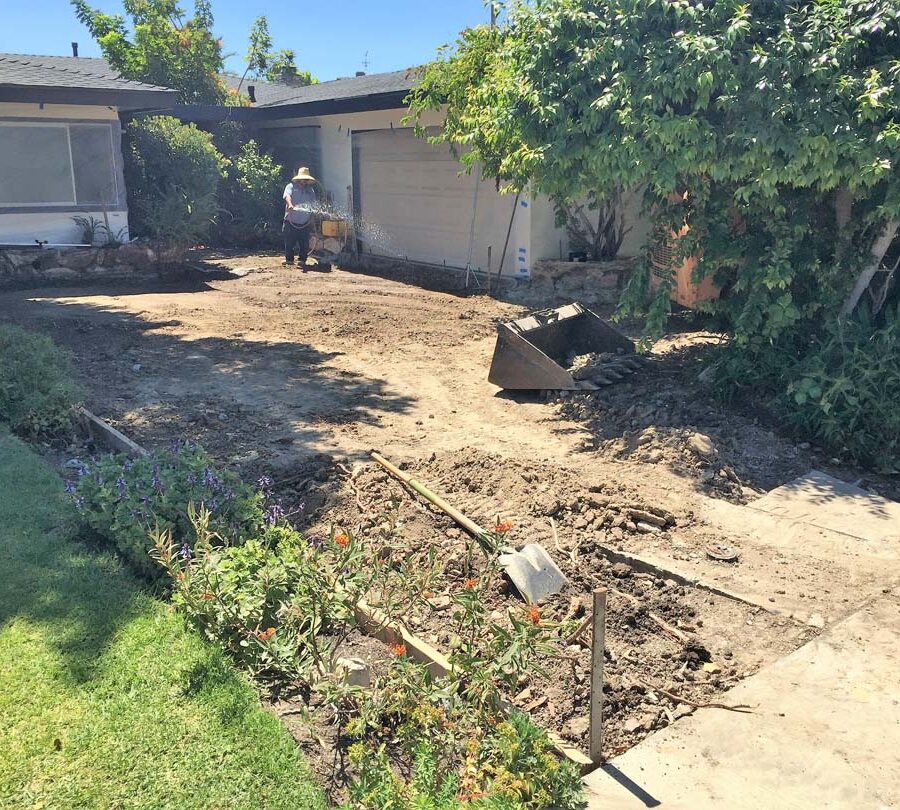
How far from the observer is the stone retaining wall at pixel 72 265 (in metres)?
14.5

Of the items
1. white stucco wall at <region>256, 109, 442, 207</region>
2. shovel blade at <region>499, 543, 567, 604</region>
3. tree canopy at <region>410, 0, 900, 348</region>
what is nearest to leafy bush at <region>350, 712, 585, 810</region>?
shovel blade at <region>499, 543, 567, 604</region>

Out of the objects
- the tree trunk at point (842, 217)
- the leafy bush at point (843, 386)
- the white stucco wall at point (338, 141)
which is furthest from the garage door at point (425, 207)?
the leafy bush at point (843, 386)

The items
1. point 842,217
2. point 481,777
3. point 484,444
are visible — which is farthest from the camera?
point 842,217

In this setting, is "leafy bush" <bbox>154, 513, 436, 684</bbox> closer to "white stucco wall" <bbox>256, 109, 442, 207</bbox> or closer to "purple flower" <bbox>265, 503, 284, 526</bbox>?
"purple flower" <bbox>265, 503, 284, 526</bbox>

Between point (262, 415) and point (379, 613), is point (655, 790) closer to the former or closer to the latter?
point (379, 613)

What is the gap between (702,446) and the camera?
246 inches

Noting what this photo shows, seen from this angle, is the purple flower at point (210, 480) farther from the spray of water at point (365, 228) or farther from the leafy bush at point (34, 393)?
the spray of water at point (365, 228)

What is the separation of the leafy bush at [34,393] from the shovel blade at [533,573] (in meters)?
3.88

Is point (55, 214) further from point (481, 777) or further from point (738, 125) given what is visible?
point (481, 777)

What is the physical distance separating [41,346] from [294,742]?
17.2 feet

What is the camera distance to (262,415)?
→ 23.9ft

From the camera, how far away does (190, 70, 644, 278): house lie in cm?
1420

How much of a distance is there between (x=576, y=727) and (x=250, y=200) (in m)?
17.9

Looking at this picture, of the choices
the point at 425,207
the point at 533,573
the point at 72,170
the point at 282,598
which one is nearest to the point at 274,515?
the point at 282,598
